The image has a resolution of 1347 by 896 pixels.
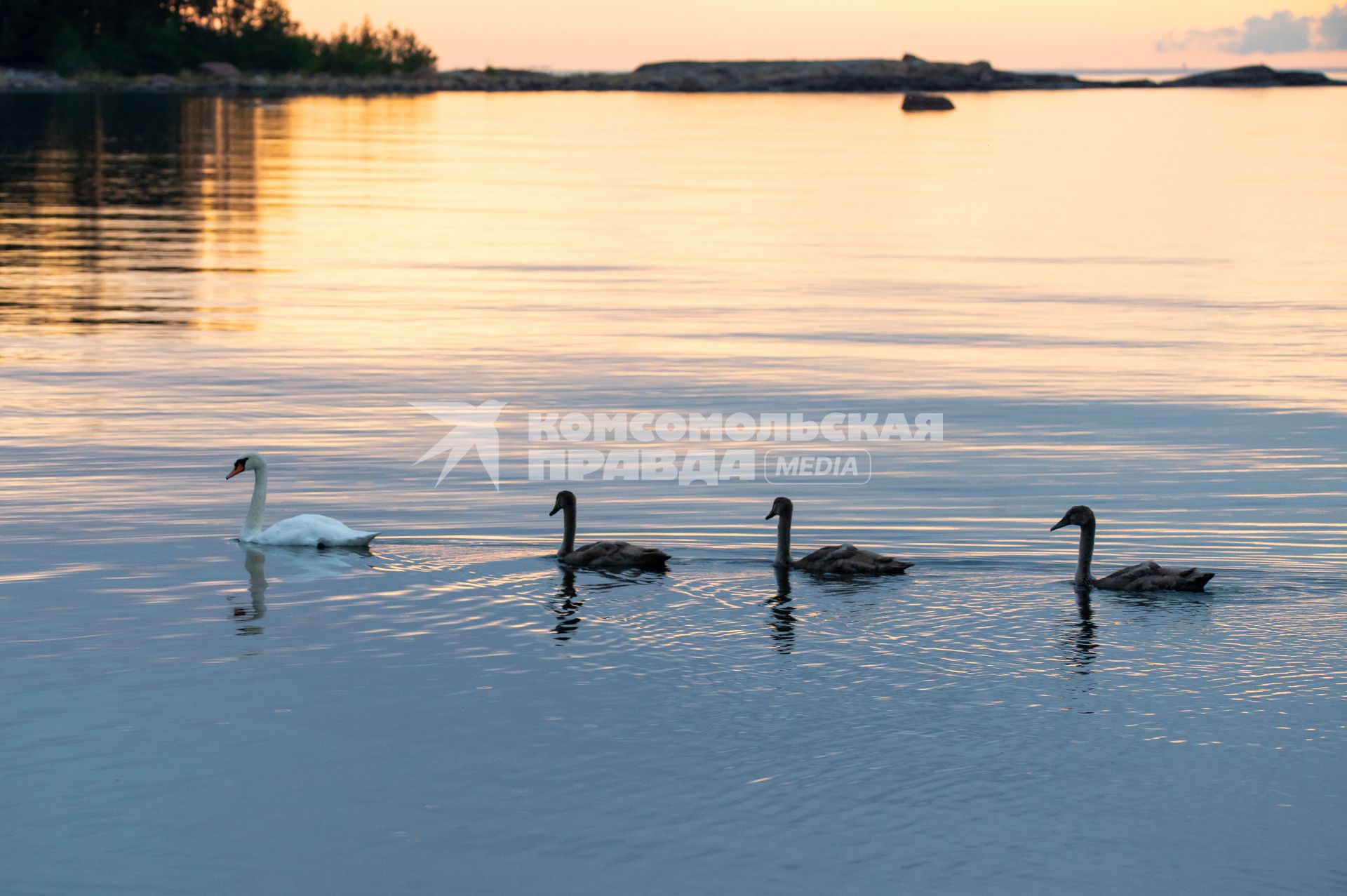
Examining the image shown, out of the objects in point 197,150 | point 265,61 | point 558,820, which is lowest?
point 558,820

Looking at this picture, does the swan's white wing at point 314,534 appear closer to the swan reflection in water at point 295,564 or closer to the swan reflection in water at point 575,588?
the swan reflection in water at point 295,564

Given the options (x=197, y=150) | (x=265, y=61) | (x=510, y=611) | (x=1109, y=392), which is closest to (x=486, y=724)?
(x=510, y=611)

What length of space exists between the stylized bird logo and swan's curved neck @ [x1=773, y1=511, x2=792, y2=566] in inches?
181

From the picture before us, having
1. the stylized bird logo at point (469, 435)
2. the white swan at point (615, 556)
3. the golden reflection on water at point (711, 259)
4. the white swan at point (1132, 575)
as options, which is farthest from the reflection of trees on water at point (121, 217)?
the white swan at point (1132, 575)

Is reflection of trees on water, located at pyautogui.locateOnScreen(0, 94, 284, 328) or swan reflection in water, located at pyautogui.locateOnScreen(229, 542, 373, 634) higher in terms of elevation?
reflection of trees on water, located at pyautogui.locateOnScreen(0, 94, 284, 328)

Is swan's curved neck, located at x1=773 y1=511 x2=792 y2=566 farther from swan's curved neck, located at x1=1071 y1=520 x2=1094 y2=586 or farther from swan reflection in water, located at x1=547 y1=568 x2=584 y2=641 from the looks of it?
swan's curved neck, located at x1=1071 y1=520 x2=1094 y2=586

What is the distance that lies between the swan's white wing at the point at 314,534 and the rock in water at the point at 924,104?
159m

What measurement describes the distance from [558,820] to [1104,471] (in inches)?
464

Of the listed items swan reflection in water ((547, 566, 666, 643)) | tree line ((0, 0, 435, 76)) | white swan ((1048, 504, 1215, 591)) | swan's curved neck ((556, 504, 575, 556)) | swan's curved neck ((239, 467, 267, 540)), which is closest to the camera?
swan reflection in water ((547, 566, 666, 643))

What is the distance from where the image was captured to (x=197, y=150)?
82.5m

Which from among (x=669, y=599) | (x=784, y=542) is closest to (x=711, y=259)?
(x=784, y=542)

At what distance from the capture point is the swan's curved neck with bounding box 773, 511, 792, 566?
15648mm

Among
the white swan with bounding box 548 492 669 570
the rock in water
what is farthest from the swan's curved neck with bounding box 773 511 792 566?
the rock in water

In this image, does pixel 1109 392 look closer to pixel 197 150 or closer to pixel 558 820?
pixel 558 820
